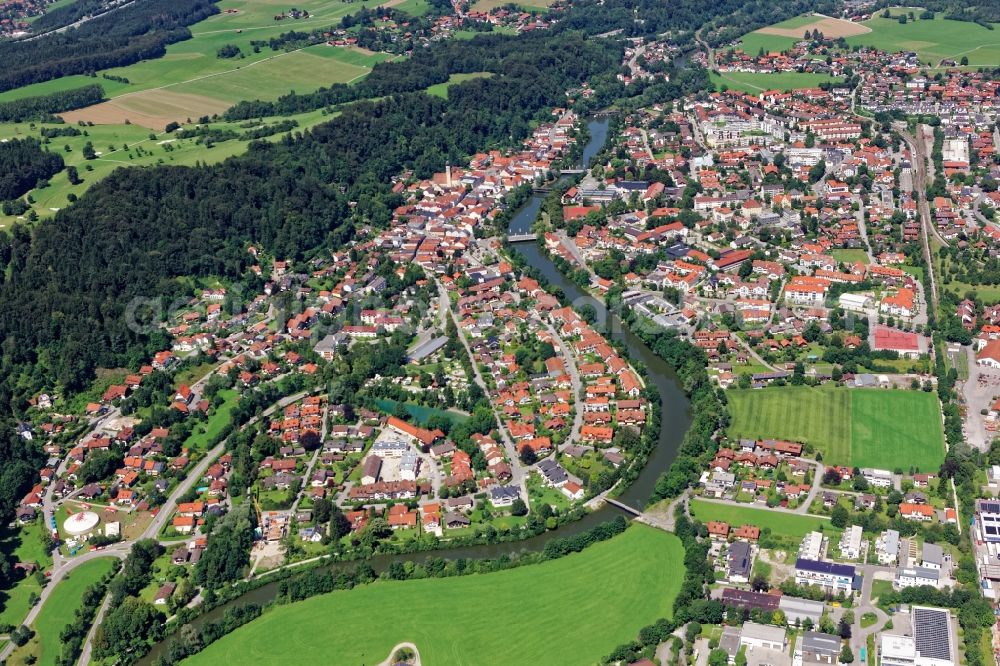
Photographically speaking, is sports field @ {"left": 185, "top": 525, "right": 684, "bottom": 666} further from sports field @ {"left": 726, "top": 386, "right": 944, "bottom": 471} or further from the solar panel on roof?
sports field @ {"left": 726, "top": 386, "right": 944, "bottom": 471}

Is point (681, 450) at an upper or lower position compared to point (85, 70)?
lower

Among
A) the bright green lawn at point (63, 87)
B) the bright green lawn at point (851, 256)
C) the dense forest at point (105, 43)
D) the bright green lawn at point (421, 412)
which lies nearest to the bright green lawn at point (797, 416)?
the bright green lawn at point (421, 412)

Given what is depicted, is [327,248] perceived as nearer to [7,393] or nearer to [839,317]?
[7,393]

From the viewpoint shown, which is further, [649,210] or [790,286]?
[649,210]

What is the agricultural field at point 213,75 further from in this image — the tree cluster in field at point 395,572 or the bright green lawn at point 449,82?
the tree cluster in field at point 395,572

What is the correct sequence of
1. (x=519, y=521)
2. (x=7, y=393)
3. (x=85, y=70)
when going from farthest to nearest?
(x=85, y=70), (x=7, y=393), (x=519, y=521)

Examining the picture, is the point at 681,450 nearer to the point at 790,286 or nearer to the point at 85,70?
the point at 790,286

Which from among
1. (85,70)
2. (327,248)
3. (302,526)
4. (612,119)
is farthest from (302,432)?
(85,70)

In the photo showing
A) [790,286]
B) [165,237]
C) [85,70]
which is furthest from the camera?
[85,70]
